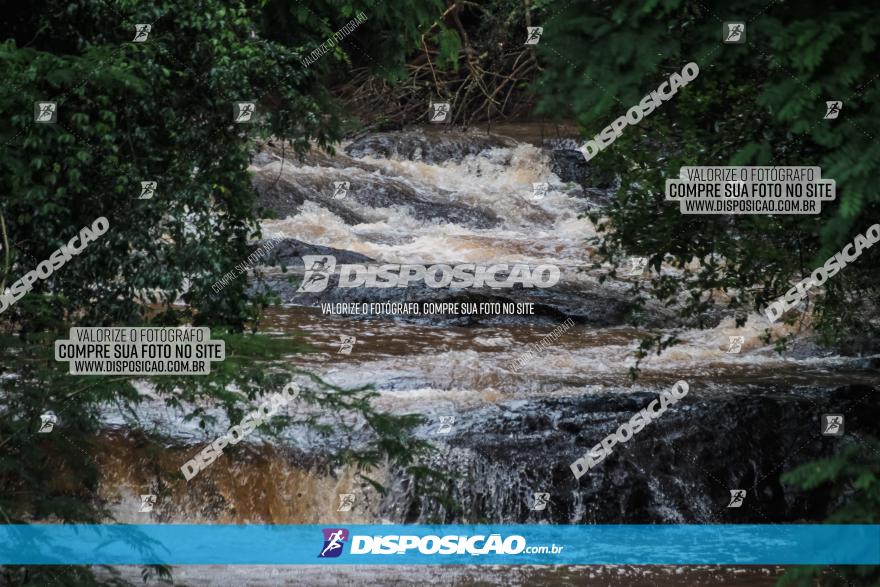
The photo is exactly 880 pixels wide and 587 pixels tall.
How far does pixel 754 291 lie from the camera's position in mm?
6094

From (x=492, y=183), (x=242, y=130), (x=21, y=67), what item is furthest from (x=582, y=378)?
(x=492, y=183)

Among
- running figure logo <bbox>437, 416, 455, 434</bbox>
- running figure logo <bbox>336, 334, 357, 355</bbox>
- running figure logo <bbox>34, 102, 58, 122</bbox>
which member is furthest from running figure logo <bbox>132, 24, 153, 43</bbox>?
running figure logo <bbox>336, 334, 357, 355</bbox>

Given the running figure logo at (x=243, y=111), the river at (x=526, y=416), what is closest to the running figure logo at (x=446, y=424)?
the river at (x=526, y=416)

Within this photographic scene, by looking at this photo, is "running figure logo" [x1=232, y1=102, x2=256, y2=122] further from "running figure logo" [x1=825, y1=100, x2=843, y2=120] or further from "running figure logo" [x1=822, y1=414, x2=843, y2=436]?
"running figure logo" [x1=822, y1=414, x2=843, y2=436]

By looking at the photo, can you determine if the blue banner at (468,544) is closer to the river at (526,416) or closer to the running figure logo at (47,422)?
the river at (526,416)

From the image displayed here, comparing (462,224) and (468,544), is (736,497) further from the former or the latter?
(462,224)

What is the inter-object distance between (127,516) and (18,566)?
162cm

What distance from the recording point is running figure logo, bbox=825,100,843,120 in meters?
3.02

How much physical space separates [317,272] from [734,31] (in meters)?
6.94

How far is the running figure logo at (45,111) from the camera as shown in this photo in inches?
195

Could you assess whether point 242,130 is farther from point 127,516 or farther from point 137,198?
point 127,516

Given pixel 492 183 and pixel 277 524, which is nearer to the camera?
pixel 277 524

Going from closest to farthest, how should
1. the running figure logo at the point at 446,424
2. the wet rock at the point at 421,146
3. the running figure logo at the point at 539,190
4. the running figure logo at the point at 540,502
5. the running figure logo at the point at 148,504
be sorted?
the running figure logo at the point at 148,504
the running figure logo at the point at 540,502
the running figure logo at the point at 446,424
the running figure logo at the point at 539,190
the wet rock at the point at 421,146

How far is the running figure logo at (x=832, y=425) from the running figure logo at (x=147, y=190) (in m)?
3.96
